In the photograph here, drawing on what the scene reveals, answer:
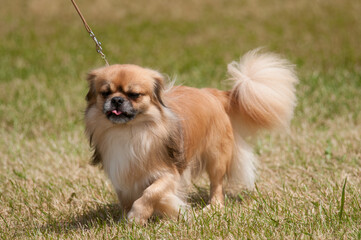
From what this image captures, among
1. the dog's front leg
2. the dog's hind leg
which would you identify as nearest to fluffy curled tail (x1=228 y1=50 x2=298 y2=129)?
the dog's hind leg

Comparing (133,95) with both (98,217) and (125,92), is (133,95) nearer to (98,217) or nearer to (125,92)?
(125,92)

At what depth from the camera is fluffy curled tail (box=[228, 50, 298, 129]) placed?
14.5 ft

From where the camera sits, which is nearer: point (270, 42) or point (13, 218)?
point (13, 218)

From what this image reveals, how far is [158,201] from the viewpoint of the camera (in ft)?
12.1

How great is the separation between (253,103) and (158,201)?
51.9 inches

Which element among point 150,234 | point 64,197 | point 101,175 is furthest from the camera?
point 101,175

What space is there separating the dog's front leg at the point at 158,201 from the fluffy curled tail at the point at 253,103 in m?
0.89

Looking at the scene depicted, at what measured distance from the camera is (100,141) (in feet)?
12.3

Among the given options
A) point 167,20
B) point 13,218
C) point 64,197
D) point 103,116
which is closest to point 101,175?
point 64,197

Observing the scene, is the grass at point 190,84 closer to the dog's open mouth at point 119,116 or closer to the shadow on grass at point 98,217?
the shadow on grass at point 98,217

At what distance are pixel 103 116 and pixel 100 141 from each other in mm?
222

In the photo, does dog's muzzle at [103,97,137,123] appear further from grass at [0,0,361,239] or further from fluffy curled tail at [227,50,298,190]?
fluffy curled tail at [227,50,298,190]

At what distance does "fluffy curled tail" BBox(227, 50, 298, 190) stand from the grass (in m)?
0.27

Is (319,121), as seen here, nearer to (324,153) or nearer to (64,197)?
(324,153)
